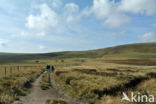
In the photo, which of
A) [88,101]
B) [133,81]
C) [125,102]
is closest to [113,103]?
[125,102]

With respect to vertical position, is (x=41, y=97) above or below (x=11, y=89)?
below

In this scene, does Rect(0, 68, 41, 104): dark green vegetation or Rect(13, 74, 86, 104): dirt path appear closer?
Rect(0, 68, 41, 104): dark green vegetation

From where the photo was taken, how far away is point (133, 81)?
17906 mm

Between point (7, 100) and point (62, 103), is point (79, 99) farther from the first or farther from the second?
point (7, 100)

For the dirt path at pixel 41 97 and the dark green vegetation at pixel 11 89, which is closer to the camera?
the dark green vegetation at pixel 11 89

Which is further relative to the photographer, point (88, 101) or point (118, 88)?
point (118, 88)

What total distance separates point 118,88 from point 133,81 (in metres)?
4.93

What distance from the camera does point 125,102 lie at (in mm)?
9781

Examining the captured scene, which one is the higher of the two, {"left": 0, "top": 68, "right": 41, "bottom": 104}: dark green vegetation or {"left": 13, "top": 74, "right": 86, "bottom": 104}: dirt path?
{"left": 0, "top": 68, "right": 41, "bottom": 104}: dark green vegetation

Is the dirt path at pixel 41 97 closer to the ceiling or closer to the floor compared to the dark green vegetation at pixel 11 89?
closer to the floor

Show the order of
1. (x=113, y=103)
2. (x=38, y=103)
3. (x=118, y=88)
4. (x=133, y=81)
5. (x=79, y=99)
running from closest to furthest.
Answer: (x=113, y=103), (x=38, y=103), (x=79, y=99), (x=118, y=88), (x=133, y=81)

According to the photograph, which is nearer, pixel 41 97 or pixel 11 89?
pixel 41 97

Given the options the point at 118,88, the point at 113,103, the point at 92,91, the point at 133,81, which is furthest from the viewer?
the point at 133,81

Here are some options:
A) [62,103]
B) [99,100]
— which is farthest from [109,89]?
[62,103]
